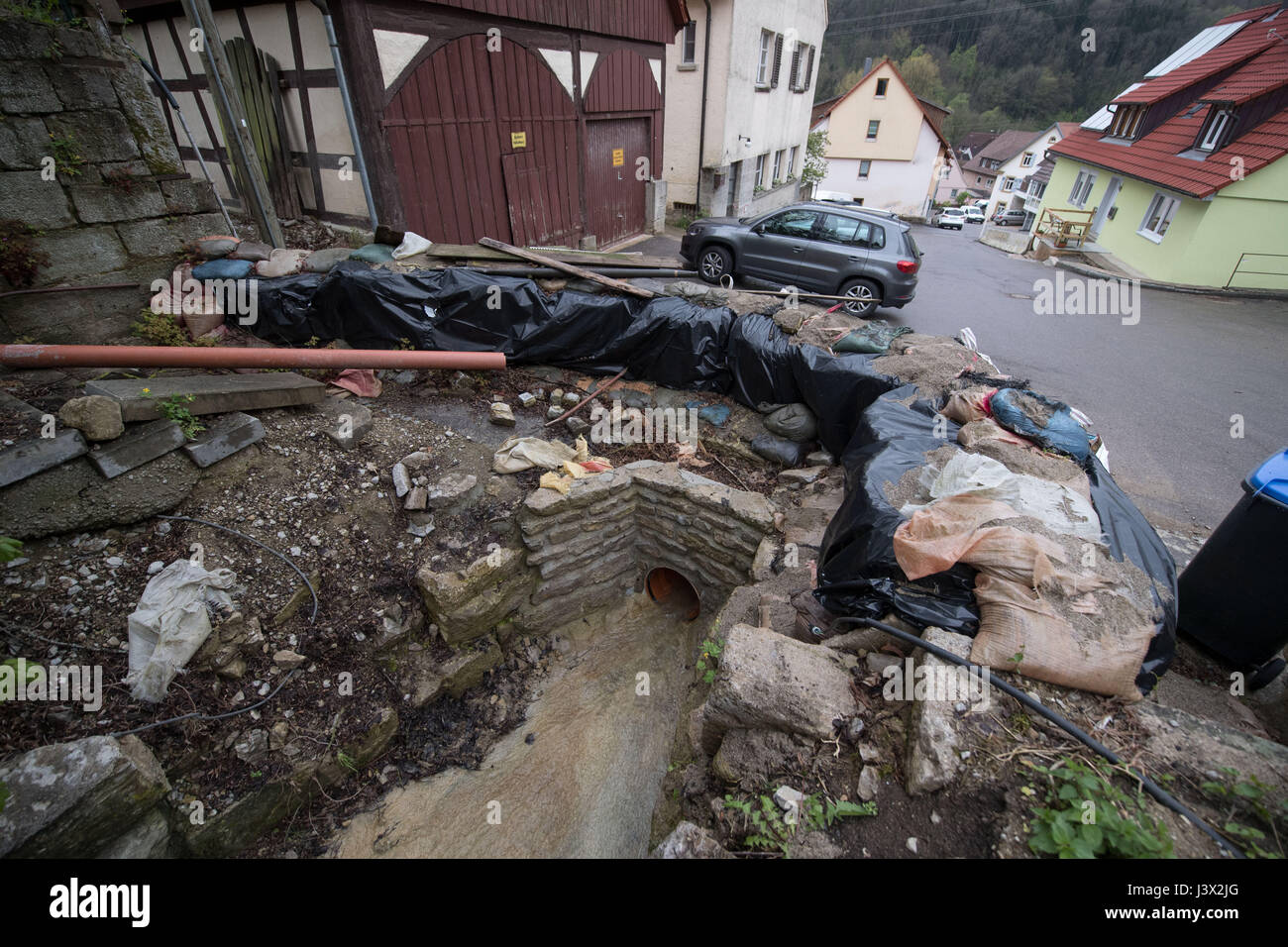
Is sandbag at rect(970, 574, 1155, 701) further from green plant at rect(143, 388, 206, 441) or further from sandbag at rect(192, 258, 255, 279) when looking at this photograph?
sandbag at rect(192, 258, 255, 279)

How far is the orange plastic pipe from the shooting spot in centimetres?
374

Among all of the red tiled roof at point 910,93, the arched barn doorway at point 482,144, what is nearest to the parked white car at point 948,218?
the red tiled roof at point 910,93

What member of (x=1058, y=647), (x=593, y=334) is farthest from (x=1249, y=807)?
(x=593, y=334)

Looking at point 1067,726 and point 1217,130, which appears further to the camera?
point 1217,130

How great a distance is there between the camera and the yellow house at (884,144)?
27969 mm

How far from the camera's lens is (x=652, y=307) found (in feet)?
20.6

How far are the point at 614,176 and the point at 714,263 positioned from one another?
387cm

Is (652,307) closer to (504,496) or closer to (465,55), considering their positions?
(504,496)

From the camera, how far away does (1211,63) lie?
1489 cm

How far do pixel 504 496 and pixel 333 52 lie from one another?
585 cm

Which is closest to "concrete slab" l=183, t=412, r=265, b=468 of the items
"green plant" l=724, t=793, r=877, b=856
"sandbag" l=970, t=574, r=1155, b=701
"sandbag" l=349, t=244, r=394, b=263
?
"sandbag" l=349, t=244, r=394, b=263

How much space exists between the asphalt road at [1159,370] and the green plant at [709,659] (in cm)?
460

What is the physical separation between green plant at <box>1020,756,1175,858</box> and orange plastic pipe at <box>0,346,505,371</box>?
4246 mm

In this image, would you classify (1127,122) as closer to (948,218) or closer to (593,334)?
(948,218)
